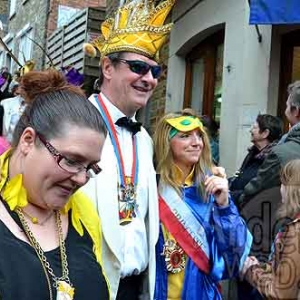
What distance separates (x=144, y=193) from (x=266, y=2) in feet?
9.25

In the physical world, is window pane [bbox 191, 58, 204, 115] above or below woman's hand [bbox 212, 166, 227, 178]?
above

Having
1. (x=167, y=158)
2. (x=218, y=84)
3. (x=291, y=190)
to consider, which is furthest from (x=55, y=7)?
(x=291, y=190)

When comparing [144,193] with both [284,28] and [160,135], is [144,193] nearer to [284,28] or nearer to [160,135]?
[160,135]

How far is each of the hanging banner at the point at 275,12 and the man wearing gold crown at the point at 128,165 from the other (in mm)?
2119

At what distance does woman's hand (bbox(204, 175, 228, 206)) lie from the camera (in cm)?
287

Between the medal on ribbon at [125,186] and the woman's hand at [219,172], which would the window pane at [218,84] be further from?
the medal on ribbon at [125,186]

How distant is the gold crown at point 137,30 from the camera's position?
9.45 feet

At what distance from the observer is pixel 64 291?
5.53 ft

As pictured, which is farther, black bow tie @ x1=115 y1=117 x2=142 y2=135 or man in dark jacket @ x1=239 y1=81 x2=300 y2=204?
man in dark jacket @ x1=239 y1=81 x2=300 y2=204

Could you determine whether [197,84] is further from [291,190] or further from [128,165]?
[128,165]

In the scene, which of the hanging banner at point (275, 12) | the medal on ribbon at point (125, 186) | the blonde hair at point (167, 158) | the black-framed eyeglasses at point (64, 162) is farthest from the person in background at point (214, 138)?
the black-framed eyeglasses at point (64, 162)

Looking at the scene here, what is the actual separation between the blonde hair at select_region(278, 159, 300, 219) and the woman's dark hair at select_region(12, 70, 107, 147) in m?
1.29

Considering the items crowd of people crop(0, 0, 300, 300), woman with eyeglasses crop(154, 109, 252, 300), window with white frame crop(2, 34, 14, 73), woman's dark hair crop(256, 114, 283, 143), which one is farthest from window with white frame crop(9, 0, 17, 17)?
woman with eyeglasses crop(154, 109, 252, 300)

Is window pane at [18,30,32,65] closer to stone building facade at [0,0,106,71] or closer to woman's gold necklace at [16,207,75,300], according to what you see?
stone building facade at [0,0,106,71]
